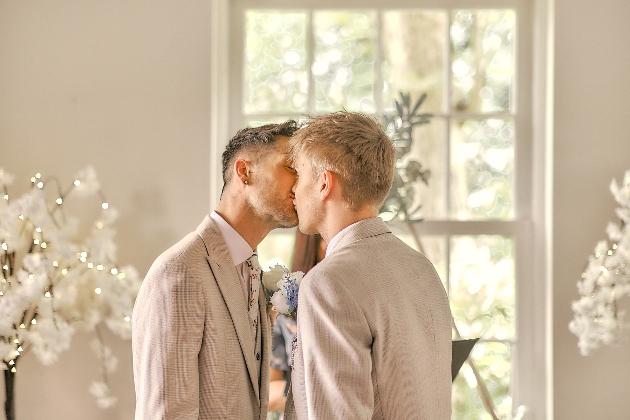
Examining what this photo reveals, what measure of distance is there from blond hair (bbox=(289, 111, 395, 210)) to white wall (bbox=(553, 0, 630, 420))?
1.73 m

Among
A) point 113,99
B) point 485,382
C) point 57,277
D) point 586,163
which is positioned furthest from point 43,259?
point 586,163

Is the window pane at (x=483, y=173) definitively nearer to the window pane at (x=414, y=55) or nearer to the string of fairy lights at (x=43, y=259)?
the window pane at (x=414, y=55)

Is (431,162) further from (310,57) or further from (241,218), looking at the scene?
(241,218)

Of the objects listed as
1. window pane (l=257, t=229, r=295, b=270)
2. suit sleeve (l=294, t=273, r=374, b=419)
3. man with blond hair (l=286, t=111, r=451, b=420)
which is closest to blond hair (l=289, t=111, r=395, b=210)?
man with blond hair (l=286, t=111, r=451, b=420)

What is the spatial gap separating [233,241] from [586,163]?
1.82 metres

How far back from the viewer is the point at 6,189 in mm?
2838

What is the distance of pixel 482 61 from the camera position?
10.7 feet

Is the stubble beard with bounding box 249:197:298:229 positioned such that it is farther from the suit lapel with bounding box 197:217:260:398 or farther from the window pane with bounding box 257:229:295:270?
the window pane with bounding box 257:229:295:270

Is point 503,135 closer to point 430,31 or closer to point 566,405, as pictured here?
point 430,31

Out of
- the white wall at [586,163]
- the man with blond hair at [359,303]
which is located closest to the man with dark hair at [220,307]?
the man with blond hair at [359,303]

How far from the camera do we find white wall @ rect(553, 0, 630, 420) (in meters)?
2.97

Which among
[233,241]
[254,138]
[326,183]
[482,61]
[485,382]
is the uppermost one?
[482,61]

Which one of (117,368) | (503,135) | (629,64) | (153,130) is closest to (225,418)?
(117,368)

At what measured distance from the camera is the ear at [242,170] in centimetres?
189
